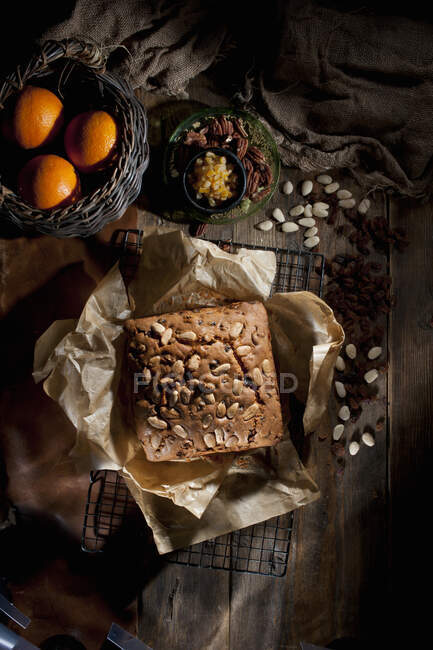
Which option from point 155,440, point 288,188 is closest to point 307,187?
point 288,188

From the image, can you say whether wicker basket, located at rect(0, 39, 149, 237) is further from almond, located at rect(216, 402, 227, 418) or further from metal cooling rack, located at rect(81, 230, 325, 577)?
almond, located at rect(216, 402, 227, 418)

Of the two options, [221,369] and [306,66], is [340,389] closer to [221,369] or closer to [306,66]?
[221,369]

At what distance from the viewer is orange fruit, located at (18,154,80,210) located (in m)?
1.73

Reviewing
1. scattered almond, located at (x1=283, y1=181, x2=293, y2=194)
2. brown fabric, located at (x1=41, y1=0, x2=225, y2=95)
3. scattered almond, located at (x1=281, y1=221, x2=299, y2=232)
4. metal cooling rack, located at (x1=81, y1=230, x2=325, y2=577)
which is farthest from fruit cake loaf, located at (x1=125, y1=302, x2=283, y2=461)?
brown fabric, located at (x1=41, y1=0, x2=225, y2=95)

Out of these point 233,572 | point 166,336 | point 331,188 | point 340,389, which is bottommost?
point 233,572

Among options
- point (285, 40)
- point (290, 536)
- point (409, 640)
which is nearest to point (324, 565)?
point (290, 536)

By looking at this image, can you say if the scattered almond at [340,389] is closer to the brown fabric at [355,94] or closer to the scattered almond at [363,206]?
the scattered almond at [363,206]

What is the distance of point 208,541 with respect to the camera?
79.3 inches

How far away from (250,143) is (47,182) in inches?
30.2

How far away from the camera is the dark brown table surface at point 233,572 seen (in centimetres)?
202

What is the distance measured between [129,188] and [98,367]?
0.59m

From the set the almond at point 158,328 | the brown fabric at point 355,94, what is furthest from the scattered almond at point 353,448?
the brown fabric at point 355,94

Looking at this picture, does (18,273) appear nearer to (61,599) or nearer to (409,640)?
(61,599)

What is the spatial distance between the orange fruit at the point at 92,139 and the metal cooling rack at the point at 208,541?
0.32 meters
